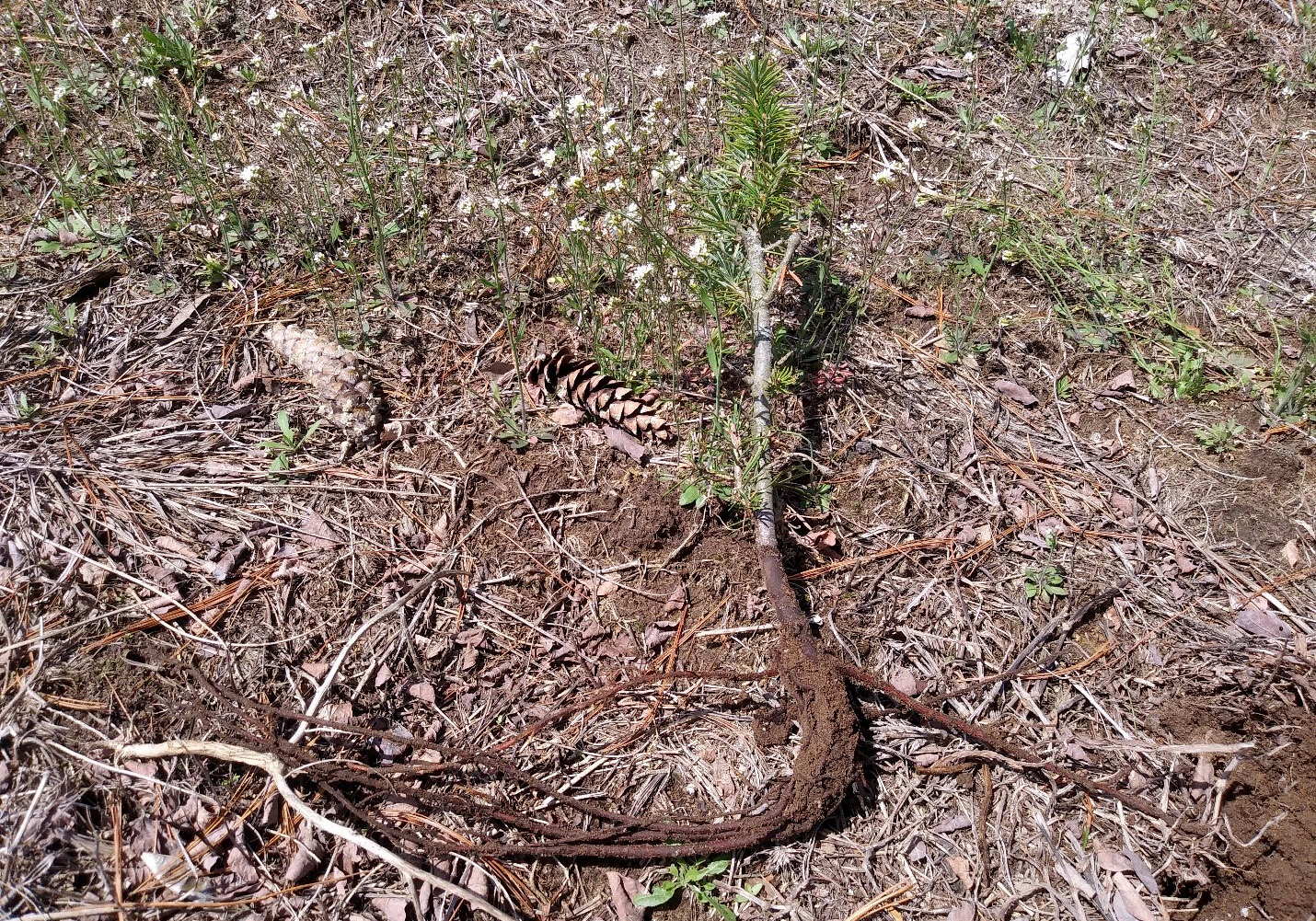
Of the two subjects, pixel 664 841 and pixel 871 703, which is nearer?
pixel 664 841

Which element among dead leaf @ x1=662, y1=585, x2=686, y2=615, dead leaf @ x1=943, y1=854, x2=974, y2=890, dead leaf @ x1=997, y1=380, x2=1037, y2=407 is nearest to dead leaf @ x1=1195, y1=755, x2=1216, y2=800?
dead leaf @ x1=943, y1=854, x2=974, y2=890

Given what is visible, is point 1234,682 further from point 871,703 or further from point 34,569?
point 34,569

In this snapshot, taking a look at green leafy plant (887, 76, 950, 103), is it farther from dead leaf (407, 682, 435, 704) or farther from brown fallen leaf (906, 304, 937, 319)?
dead leaf (407, 682, 435, 704)

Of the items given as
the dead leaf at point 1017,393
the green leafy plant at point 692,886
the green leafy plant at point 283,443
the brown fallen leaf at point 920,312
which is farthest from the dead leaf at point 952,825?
the green leafy plant at point 283,443

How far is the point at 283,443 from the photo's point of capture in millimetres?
3191

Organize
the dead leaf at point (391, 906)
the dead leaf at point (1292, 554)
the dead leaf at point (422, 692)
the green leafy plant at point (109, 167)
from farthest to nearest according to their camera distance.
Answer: the green leafy plant at point (109, 167) < the dead leaf at point (1292, 554) < the dead leaf at point (422, 692) < the dead leaf at point (391, 906)

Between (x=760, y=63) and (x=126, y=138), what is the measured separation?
130 inches

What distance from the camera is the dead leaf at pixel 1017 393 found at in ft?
11.8

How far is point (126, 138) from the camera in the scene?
4.18 metres

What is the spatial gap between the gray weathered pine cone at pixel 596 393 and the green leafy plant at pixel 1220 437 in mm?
2255

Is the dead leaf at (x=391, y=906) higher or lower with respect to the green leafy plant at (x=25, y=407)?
lower

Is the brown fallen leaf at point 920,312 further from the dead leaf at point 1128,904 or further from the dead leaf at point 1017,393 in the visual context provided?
the dead leaf at point 1128,904

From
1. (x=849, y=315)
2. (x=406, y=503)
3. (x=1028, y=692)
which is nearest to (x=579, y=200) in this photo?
(x=849, y=315)

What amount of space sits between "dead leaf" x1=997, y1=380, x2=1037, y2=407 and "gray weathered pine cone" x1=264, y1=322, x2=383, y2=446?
2.70 metres
